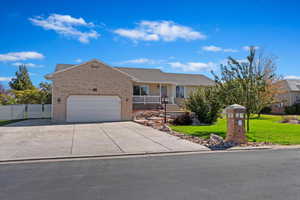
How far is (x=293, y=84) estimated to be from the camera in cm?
3556

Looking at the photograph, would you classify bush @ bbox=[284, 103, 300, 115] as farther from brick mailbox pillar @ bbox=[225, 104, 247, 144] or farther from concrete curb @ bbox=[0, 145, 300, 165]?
brick mailbox pillar @ bbox=[225, 104, 247, 144]

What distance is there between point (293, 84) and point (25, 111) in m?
37.4

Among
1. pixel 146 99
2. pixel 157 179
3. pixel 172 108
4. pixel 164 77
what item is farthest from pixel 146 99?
pixel 157 179

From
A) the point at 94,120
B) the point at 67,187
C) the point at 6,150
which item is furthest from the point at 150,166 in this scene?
the point at 94,120

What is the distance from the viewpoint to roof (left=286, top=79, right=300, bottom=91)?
34.1 meters

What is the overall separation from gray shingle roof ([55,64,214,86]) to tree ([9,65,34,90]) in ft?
56.4

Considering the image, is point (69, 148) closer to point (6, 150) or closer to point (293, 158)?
point (6, 150)

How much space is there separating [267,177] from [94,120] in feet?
52.5

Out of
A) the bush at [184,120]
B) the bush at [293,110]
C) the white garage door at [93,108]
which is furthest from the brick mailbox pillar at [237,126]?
the bush at [293,110]

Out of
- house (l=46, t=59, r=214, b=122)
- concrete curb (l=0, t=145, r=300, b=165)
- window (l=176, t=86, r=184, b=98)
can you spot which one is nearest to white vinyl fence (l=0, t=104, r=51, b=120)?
house (l=46, t=59, r=214, b=122)

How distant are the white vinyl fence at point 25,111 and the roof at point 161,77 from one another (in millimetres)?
4518

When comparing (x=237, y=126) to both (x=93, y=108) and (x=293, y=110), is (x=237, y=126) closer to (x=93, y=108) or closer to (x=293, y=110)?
(x=93, y=108)

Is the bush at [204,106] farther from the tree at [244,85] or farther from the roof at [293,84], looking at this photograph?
the roof at [293,84]

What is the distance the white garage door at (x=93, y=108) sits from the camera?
62.4 ft
